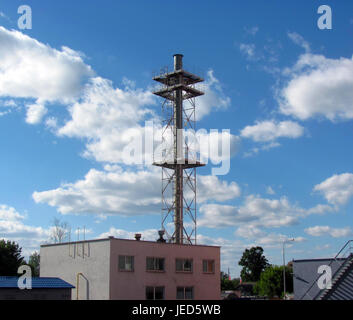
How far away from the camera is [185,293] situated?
48.7 meters

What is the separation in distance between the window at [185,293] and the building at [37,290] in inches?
469

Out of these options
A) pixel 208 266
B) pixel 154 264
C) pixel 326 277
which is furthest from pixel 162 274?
pixel 326 277

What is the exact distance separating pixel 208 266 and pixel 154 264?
24.6 feet

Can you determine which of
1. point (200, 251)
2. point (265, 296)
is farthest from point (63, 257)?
point (265, 296)

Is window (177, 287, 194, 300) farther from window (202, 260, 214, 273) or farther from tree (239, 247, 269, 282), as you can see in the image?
tree (239, 247, 269, 282)

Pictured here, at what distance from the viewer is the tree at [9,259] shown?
7369 cm

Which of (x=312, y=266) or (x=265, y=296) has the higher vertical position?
(x=312, y=266)

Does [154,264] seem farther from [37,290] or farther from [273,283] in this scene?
[273,283]

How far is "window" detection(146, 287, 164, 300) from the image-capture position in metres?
45.6

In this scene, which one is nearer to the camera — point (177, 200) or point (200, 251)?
point (200, 251)

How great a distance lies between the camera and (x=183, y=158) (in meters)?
64.9

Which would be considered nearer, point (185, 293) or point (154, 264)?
point (154, 264)
